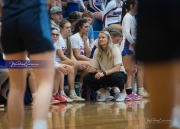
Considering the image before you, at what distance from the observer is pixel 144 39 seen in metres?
1.91

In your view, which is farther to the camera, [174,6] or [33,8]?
[33,8]

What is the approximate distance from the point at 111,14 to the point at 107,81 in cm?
287

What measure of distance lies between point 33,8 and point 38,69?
415mm

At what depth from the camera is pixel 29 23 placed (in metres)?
2.98

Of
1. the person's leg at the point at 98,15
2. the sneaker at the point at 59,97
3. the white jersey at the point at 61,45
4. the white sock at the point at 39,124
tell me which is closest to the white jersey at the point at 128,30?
the white jersey at the point at 61,45

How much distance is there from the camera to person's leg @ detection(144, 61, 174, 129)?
1884mm

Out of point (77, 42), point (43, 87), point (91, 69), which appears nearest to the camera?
point (43, 87)

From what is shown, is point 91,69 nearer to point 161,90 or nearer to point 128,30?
point 128,30

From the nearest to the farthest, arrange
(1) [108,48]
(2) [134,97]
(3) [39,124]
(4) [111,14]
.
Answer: (3) [39,124] < (1) [108,48] < (2) [134,97] < (4) [111,14]

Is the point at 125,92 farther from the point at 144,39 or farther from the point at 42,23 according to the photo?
the point at 144,39

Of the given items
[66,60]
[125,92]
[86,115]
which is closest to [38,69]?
[86,115]

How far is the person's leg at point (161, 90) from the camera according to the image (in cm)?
188

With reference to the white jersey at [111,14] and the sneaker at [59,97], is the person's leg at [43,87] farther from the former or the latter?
the white jersey at [111,14]

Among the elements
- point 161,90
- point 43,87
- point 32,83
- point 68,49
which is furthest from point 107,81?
point 161,90
